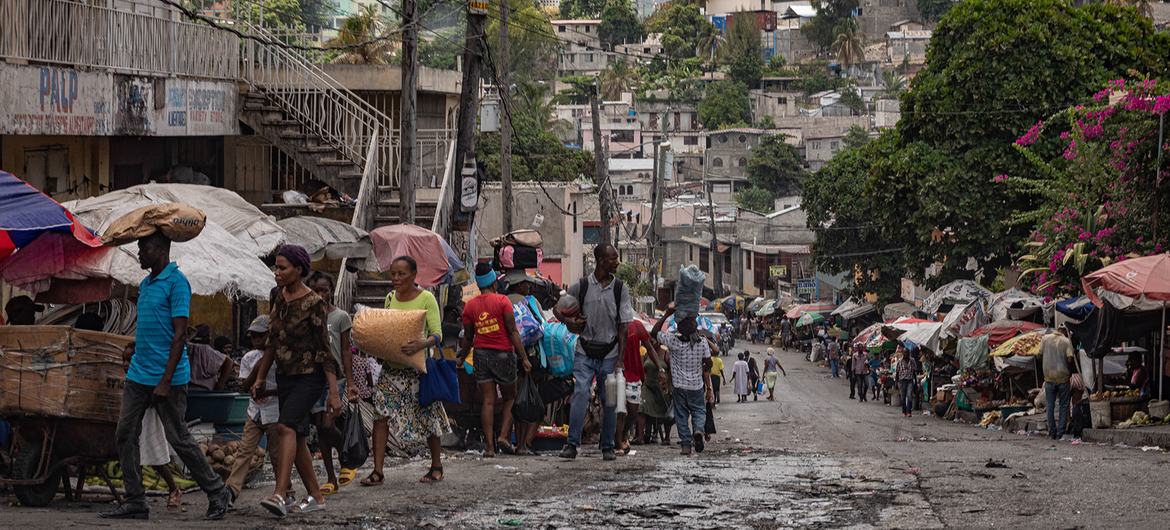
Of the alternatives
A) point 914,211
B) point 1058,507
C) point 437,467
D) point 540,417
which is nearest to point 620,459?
point 540,417

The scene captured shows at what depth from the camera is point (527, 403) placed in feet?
45.8

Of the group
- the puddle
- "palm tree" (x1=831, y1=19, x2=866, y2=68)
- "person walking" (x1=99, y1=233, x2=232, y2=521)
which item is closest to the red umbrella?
the puddle

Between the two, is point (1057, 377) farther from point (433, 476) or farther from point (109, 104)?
point (109, 104)

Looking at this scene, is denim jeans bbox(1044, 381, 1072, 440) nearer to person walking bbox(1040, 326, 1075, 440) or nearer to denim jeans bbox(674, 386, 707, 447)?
person walking bbox(1040, 326, 1075, 440)

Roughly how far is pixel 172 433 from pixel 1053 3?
121 ft

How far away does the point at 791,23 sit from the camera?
16962 centimetres

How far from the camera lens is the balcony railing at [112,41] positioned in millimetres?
17109

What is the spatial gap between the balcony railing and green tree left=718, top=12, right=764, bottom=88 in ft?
381

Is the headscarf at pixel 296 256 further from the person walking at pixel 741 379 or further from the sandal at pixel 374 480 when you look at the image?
the person walking at pixel 741 379

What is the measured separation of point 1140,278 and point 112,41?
12.9m

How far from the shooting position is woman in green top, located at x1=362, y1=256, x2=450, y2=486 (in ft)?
35.2

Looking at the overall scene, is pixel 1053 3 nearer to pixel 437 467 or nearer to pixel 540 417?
pixel 540 417

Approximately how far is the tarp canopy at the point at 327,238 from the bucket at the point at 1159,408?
9733 millimetres

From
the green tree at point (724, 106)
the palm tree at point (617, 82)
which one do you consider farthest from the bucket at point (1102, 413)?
the palm tree at point (617, 82)
